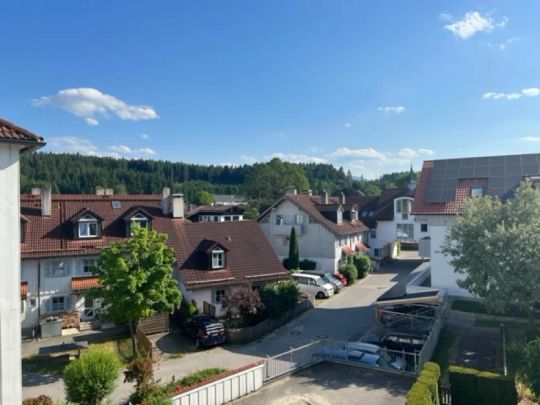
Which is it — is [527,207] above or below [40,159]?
below

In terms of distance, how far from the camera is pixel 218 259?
95.7ft

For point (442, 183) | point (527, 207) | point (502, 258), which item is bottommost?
point (502, 258)

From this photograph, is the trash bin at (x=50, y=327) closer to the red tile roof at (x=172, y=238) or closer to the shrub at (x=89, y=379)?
the red tile roof at (x=172, y=238)

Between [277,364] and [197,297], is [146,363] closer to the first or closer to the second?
[277,364]

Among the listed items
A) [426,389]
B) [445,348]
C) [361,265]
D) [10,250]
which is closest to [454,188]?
[445,348]

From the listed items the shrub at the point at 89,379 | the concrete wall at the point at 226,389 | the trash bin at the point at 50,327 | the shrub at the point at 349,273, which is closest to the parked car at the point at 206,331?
the concrete wall at the point at 226,389

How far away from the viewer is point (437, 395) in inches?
610

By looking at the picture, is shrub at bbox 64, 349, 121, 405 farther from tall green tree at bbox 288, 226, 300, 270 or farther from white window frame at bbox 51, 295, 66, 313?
tall green tree at bbox 288, 226, 300, 270

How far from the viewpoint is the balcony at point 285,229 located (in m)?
43.5

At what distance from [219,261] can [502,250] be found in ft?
58.6

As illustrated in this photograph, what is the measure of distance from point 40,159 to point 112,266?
154 m

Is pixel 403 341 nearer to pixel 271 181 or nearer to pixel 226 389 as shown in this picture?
pixel 226 389

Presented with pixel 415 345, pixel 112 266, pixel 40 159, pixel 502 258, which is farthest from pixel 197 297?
pixel 40 159

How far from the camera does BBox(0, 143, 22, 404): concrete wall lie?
1034 cm
